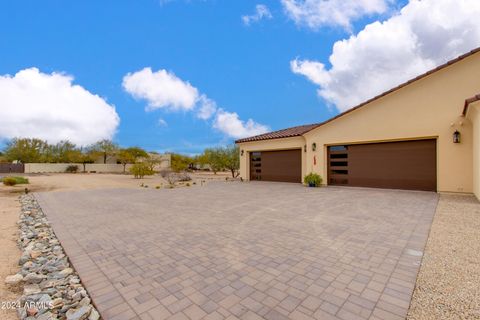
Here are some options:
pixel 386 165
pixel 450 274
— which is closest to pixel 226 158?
pixel 386 165

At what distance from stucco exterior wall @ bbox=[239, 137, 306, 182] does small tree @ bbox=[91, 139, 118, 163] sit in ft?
105

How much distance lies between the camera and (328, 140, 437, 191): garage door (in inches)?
385

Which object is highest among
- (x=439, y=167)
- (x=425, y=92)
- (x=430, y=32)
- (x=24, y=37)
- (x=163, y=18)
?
(x=163, y=18)

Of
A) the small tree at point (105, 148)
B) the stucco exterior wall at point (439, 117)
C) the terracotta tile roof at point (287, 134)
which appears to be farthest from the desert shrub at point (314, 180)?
the small tree at point (105, 148)

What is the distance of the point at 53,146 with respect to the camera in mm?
43844

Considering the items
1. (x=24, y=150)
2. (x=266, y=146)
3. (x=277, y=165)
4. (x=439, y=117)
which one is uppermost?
(x=24, y=150)

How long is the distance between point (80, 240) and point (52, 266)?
1.13 metres

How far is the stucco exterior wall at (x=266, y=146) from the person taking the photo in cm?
1420

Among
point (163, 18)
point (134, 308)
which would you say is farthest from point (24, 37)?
point (134, 308)

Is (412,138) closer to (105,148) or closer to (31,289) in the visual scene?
(31,289)

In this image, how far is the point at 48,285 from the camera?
9.41 feet

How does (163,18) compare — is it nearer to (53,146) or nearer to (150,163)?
(150,163)

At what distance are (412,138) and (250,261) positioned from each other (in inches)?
390

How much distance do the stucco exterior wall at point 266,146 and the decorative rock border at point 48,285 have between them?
1218 cm
